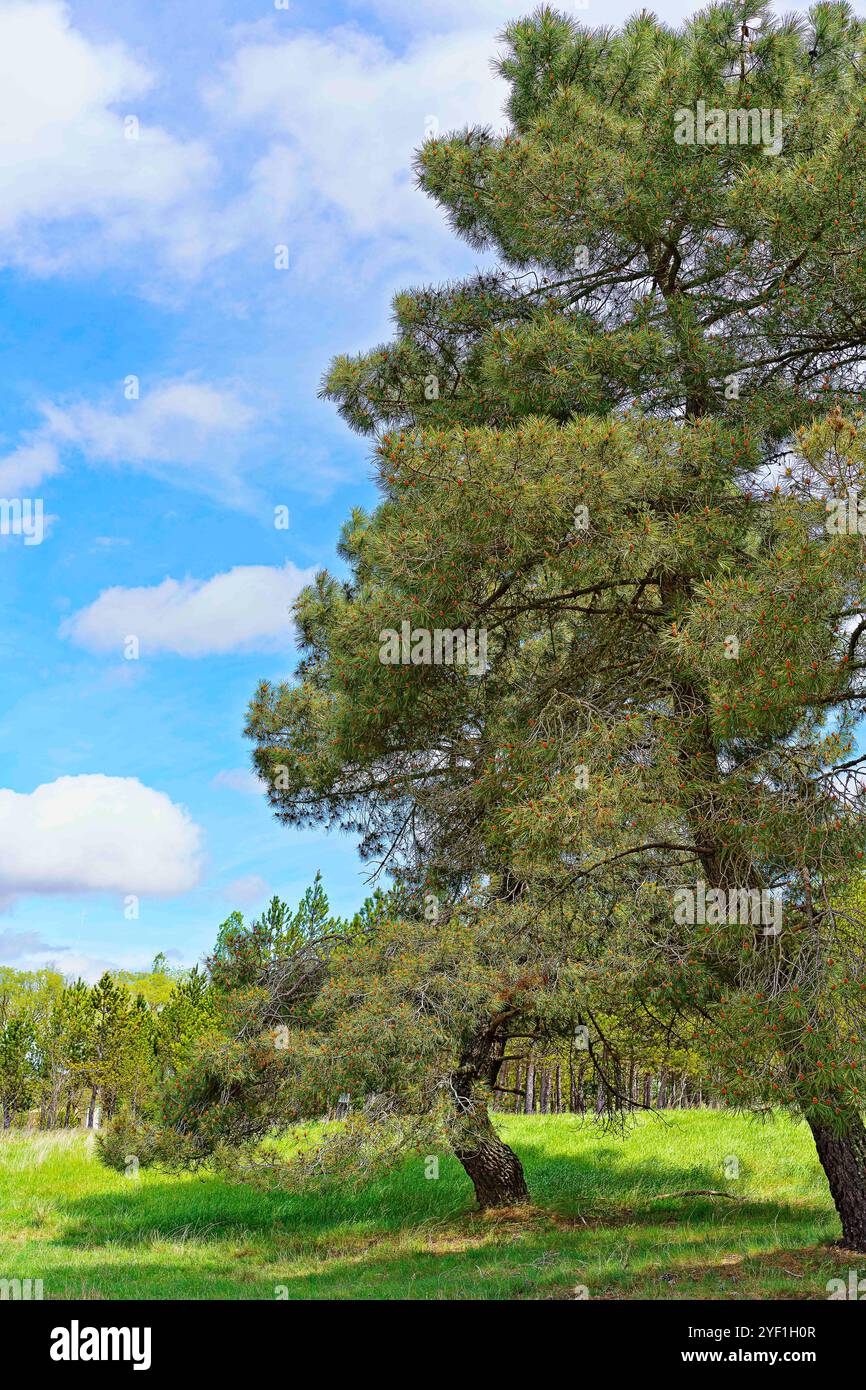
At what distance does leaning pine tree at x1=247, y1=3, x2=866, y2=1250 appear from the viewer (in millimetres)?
5809

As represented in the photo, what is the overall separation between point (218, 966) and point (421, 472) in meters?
5.49

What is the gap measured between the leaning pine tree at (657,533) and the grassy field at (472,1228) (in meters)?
1.56

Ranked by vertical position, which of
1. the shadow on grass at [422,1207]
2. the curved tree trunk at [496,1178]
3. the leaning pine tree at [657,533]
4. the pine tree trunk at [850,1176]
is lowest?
the shadow on grass at [422,1207]

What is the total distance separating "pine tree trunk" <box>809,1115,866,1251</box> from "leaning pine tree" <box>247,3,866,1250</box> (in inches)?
0.8

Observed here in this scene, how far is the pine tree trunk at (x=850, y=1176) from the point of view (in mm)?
7121

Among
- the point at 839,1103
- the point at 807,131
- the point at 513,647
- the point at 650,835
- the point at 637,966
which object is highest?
the point at 807,131

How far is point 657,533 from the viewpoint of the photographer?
22.1ft

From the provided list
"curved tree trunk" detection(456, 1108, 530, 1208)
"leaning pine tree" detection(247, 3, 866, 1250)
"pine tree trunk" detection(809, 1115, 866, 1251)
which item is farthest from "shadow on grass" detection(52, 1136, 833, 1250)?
"leaning pine tree" detection(247, 3, 866, 1250)

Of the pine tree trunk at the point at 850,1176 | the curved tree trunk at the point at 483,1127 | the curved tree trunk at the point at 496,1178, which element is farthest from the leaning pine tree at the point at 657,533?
the curved tree trunk at the point at 496,1178

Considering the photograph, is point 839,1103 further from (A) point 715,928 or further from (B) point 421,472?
(B) point 421,472

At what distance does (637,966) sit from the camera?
25.1 feet

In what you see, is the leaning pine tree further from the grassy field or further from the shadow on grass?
the shadow on grass

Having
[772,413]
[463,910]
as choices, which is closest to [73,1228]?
[463,910]

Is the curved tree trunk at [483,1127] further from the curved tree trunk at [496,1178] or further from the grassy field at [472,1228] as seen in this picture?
the grassy field at [472,1228]
